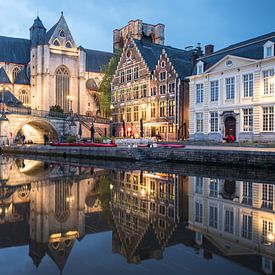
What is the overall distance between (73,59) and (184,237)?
56.7m

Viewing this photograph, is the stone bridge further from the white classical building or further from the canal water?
the canal water

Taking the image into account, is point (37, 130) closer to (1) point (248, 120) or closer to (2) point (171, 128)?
(2) point (171, 128)

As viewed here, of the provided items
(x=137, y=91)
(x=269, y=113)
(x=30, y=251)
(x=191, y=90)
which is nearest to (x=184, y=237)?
(x=30, y=251)

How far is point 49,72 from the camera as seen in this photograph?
5588 centimetres

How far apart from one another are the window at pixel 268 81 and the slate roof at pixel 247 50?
151 cm

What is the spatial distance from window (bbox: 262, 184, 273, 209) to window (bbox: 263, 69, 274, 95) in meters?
15.8

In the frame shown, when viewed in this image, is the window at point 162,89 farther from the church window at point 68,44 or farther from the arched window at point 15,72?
the arched window at point 15,72

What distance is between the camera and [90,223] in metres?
7.19

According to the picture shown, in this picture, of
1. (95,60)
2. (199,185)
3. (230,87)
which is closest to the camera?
(199,185)

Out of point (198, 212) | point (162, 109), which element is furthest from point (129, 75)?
point (198, 212)

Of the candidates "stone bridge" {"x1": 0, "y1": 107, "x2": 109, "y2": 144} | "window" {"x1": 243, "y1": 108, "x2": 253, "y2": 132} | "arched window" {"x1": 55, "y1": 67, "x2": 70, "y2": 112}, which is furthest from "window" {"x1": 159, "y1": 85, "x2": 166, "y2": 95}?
"arched window" {"x1": 55, "y1": 67, "x2": 70, "y2": 112}

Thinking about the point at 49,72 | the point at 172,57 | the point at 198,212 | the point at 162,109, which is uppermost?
the point at 49,72

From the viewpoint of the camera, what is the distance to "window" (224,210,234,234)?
668cm

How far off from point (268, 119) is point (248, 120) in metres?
1.96
